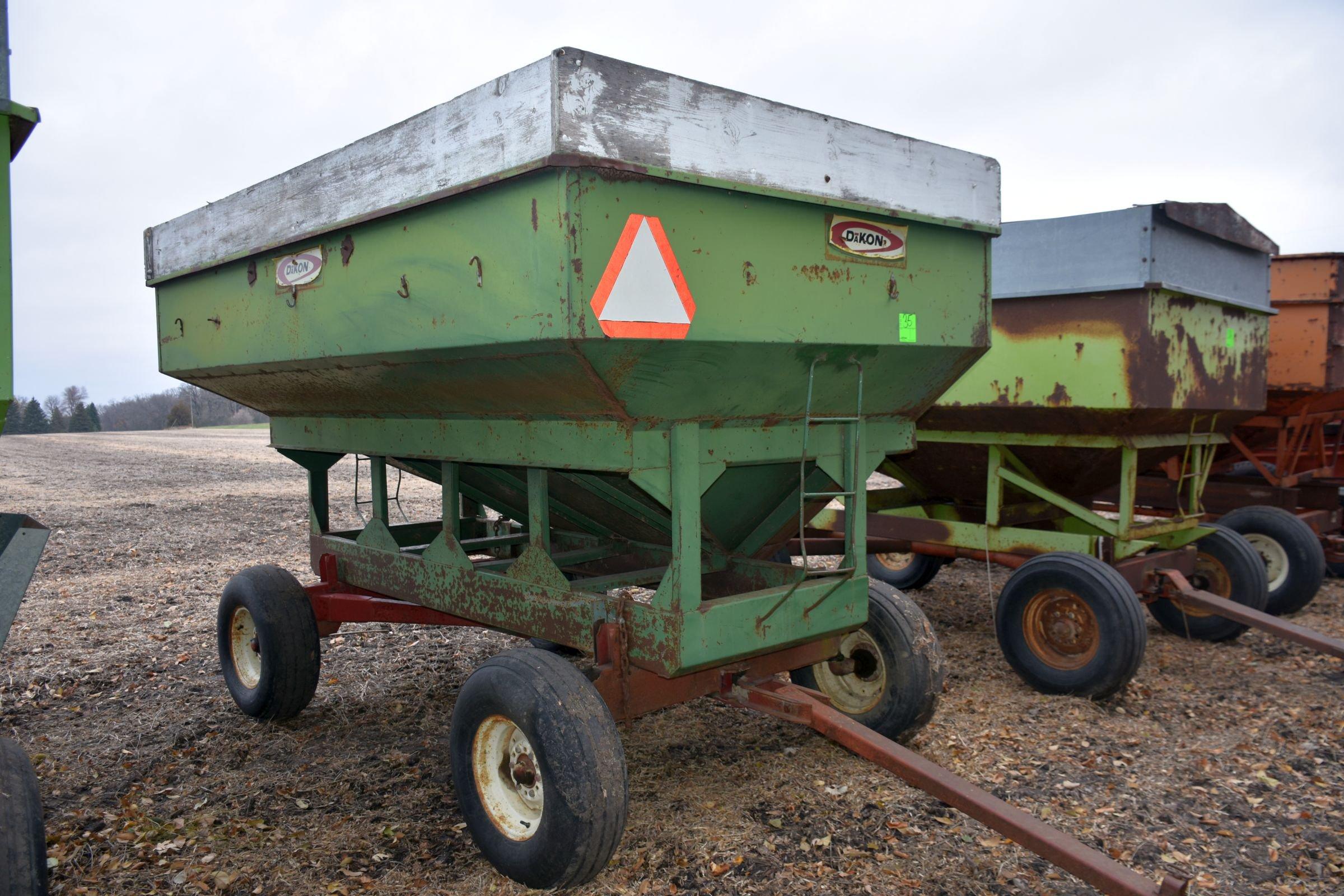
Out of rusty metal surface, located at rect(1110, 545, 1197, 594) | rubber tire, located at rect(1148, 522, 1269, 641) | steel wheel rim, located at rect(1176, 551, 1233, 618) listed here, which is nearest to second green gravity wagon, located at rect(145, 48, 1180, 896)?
rusty metal surface, located at rect(1110, 545, 1197, 594)

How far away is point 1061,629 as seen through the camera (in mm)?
4590

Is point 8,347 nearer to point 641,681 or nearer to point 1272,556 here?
point 641,681

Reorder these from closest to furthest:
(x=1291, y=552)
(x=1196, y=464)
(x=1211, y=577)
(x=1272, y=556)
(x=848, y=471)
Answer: (x=848, y=471), (x=1196, y=464), (x=1211, y=577), (x=1291, y=552), (x=1272, y=556)

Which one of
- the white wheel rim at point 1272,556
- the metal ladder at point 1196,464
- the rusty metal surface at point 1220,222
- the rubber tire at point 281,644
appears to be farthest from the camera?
the white wheel rim at point 1272,556

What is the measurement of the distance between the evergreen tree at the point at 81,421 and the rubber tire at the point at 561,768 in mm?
49207

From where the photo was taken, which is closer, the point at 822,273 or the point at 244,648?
the point at 822,273

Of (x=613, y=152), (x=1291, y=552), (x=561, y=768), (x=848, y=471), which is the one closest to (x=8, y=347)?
(x=613, y=152)

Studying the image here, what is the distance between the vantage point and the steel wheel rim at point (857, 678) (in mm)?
3656

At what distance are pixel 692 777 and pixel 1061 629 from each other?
87.1 inches

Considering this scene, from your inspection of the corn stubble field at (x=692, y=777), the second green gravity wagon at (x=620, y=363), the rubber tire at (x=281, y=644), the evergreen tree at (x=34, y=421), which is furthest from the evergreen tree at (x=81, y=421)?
the second green gravity wagon at (x=620, y=363)

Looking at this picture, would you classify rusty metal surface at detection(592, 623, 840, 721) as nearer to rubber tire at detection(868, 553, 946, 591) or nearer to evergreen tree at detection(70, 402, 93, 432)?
rubber tire at detection(868, 553, 946, 591)

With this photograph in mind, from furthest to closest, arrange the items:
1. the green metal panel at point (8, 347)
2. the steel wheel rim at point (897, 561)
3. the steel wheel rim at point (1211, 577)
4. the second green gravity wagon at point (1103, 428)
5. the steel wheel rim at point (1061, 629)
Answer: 1. the steel wheel rim at point (897, 561)
2. the steel wheel rim at point (1211, 577)
3. the second green gravity wagon at point (1103, 428)
4. the steel wheel rim at point (1061, 629)
5. the green metal panel at point (8, 347)

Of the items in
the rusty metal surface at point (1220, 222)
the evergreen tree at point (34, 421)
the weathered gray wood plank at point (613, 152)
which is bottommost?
the evergreen tree at point (34, 421)

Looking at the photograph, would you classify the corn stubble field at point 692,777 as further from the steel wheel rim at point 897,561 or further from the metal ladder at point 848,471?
the steel wheel rim at point 897,561
